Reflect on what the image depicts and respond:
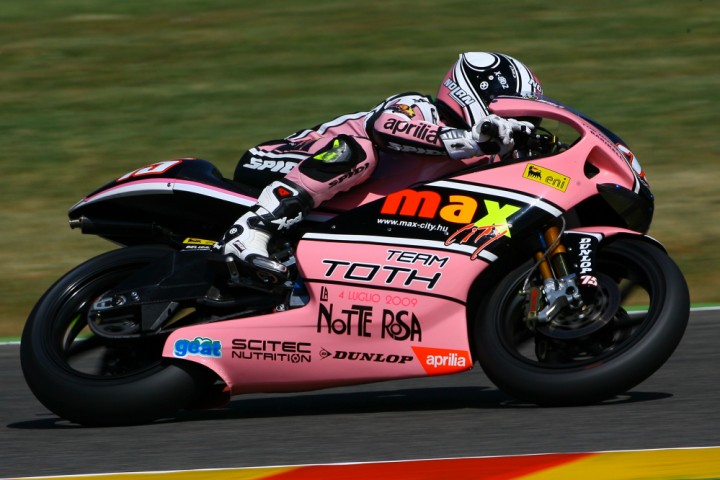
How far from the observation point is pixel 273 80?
1376 cm

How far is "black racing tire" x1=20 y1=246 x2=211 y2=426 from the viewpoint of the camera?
16.9ft

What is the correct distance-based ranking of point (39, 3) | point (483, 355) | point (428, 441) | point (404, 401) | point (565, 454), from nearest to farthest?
point (565, 454) < point (428, 441) < point (483, 355) < point (404, 401) < point (39, 3)

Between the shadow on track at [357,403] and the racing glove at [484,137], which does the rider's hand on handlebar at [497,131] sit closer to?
the racing glove at [484,137]

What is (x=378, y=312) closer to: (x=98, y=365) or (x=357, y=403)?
(x=357, y=403)

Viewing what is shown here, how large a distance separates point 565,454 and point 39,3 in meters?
14.5

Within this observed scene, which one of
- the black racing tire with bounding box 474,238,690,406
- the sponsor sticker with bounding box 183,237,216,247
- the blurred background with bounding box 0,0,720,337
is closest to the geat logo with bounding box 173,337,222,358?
the sponsor sticker with bounding box 183,237,216,247

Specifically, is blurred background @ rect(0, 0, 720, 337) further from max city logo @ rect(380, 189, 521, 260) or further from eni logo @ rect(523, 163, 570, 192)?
max city logo @ rect(380, 189, 521, 260)

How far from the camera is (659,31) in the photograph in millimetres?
14742

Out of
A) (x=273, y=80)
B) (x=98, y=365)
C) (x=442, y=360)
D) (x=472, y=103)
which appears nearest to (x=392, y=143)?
(x=472, y=103)

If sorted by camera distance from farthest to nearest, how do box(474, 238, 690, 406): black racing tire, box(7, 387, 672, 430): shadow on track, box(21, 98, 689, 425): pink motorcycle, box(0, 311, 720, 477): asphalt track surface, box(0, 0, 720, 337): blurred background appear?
box(0, 0, 720, 337): blurred background
box(7, 387, 672, 430): shadow on track
box(21, 98, 689, 425): pink motorcycle
box(474, 238, 690, 406): black racing tire
box(0, 311, 720, 477): asphalt track surface

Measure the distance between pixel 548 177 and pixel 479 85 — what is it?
504 millimetres

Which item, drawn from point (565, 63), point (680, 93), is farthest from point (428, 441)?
point (565, 63)

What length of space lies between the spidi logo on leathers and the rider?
684 mm

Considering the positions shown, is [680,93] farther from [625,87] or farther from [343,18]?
[343,18]
